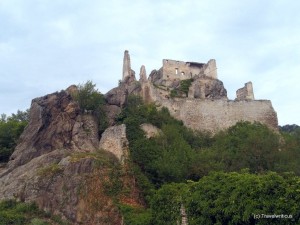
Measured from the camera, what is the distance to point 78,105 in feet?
145

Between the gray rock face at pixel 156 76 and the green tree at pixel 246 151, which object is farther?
the gray rock face at pixel 156 76

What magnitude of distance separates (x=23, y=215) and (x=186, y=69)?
33.5 meters

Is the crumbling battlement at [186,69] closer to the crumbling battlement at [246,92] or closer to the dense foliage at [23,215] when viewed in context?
the crumbling battlement at [246,92]

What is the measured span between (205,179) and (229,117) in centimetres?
2168

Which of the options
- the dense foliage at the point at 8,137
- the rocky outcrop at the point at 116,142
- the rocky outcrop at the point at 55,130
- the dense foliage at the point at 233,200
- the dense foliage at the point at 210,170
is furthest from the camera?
the dense foliage at the point at 8,137

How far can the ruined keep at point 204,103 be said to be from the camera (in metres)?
49.4

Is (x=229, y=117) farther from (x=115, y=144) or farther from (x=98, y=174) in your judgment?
(x=98, y=174)

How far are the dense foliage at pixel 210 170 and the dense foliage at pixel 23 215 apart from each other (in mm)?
5476

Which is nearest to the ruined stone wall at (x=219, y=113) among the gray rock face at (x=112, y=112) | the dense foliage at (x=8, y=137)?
the gray rock face at (x=112, y=112)

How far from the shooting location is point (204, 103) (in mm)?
50469

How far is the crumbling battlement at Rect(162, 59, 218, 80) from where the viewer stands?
60562 millimetres

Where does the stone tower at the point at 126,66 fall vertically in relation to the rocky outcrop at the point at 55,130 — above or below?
above

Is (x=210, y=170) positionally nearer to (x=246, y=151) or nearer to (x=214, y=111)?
(x=246, y=151)

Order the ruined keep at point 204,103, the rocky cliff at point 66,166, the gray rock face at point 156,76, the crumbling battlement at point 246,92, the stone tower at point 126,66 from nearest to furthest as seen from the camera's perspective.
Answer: the rocky cliff at point 66,166
the ruined keep at point 204,103
the crumbling battlement at point 246,92
the stone tower at point 126,66
the gray rock face at point 156,76
